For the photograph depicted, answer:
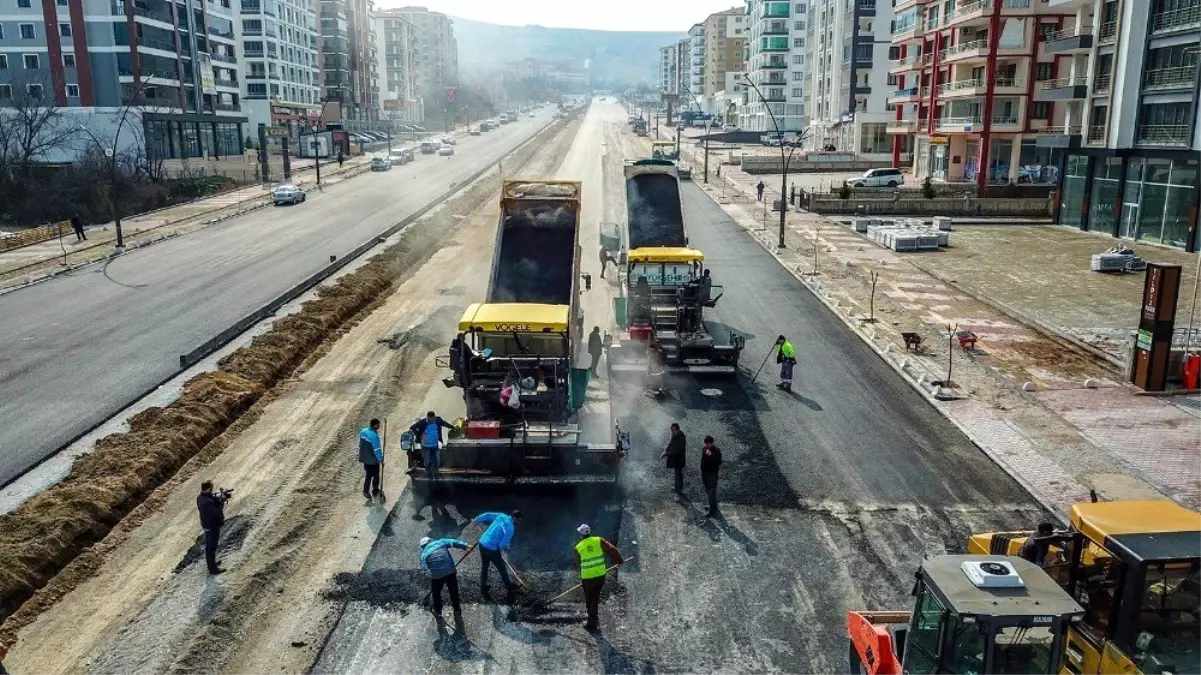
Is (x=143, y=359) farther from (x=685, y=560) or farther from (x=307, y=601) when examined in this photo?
(x=685, y=560)

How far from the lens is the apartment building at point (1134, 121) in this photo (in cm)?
3894

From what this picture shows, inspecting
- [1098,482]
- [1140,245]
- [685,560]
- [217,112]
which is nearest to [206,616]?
[685,560]

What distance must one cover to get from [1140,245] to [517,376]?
37.1m

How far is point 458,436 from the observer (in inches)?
623

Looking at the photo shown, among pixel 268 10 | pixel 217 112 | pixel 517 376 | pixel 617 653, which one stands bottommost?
pixel 617 653

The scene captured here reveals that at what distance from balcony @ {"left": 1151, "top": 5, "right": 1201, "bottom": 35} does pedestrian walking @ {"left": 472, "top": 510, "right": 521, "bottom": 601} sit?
Answer: 129 feet

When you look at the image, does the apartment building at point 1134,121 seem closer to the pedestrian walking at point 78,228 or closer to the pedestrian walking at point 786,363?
the pedestrian walking at point 786,363

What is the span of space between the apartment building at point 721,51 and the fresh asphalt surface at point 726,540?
6136 inches

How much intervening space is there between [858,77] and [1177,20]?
5527cm

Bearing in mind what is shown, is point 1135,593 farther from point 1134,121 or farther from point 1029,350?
point 1134,121

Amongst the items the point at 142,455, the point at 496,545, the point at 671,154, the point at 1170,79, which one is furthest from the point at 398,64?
the point at 496,545

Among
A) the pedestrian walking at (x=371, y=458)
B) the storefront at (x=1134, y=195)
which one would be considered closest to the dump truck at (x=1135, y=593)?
the pedestrian walking at (x=371, y=458)

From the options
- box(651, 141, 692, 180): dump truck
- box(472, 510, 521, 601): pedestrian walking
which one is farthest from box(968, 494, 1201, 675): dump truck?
box(651, 141, 692, 180): dump truck

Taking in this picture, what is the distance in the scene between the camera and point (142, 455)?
640 inches
